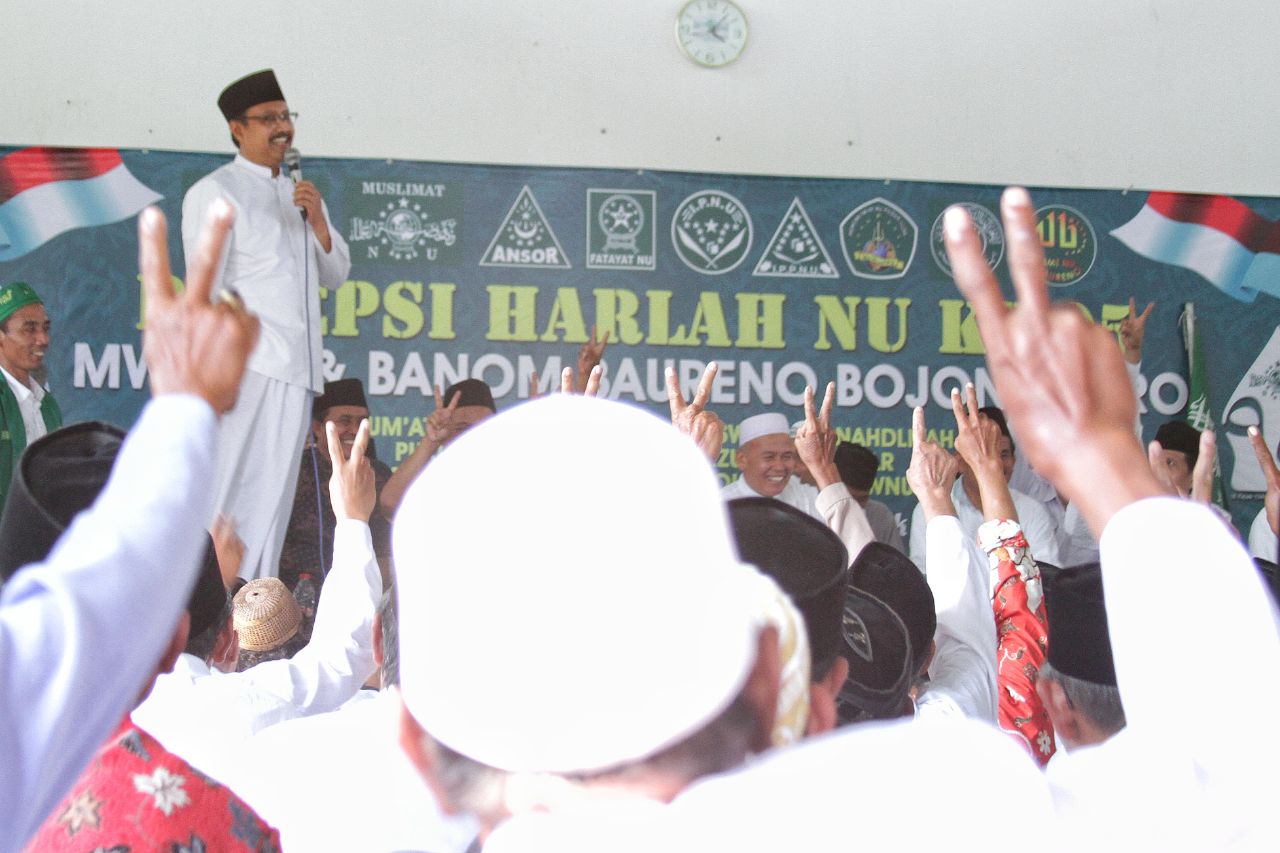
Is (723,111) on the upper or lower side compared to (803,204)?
upper

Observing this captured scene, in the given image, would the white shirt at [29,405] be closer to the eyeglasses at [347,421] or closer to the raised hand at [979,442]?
the eyeglasses at [347,421]

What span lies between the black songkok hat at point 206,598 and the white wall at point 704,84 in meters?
4.23

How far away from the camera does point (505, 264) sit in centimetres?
563

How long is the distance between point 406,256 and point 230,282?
1087mm

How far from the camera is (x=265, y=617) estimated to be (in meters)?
2.66

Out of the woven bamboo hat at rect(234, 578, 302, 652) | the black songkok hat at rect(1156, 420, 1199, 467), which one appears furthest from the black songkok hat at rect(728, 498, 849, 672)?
the black songkok hat at rect(1156, 420, 1199, 467)

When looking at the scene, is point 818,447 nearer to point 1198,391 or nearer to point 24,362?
point 24,362

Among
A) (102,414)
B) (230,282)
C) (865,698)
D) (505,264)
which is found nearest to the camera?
(865,698)

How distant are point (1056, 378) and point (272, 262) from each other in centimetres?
414

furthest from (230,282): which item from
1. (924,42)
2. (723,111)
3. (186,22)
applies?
(924,42)

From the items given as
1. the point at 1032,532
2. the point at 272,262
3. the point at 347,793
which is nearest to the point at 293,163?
the point at 272,262

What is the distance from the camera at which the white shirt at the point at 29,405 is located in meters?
4.59

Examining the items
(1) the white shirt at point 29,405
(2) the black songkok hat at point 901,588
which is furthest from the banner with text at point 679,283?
(2) the black songkok hat at point 901,588

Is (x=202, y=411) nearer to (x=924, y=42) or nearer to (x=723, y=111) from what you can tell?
(x=723, y=111)
